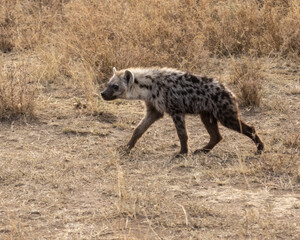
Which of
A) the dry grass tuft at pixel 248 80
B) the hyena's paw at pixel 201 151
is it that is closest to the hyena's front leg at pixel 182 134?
the hyena's paw at pixel 201 151

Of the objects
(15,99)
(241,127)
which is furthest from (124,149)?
(15,99)

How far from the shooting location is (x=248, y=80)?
25.9ft

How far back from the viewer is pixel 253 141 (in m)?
6.45

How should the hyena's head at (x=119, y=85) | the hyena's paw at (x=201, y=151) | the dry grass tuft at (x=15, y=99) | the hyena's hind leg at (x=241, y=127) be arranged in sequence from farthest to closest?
the dry grass tuft at (x=15, y=99)
the hyena's head at (x=119, y=85)
the hyena's paw at (x=201, y=151)
the hyena's hind leg at (x=241, y=127)

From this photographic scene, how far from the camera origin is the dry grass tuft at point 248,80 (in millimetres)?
7602

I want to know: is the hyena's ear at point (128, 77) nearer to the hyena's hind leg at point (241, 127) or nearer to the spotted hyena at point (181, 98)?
the spotted hyena at point (181, 98)

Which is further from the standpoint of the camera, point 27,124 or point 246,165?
point 27,124

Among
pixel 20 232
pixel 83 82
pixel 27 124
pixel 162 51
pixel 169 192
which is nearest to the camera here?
pixel 20 232

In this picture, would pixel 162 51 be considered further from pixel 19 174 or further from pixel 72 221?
pixel 72 221

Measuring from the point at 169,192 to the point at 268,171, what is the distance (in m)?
1.00

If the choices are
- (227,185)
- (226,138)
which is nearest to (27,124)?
(226,138)

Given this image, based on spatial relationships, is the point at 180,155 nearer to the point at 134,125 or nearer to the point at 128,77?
the point at 128,77

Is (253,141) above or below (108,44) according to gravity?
below

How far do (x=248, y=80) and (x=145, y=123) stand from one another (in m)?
1.96
